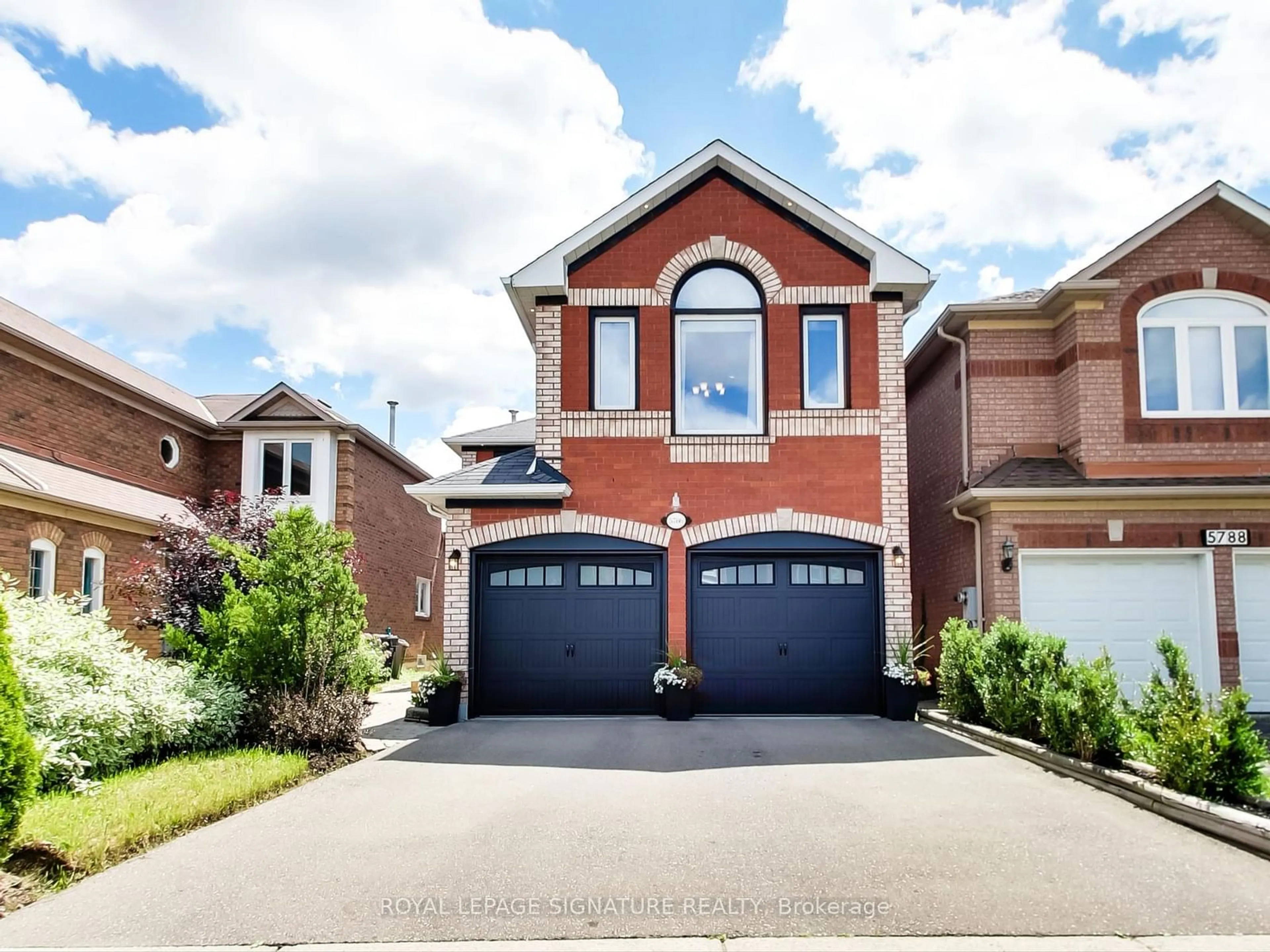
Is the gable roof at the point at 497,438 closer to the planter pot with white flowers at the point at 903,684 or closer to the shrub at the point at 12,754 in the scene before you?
the planter pot with white flowers at the point at 903,684

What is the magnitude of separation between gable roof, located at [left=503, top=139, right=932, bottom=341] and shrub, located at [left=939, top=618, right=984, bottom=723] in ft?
15.8

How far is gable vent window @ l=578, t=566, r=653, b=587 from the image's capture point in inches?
512

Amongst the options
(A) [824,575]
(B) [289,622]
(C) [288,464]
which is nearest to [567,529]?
Answer: (A) [824,575]

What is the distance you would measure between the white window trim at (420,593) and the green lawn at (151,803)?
1691 cm

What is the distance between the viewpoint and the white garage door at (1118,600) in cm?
1282

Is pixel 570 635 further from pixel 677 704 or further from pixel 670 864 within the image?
pixel 670 864

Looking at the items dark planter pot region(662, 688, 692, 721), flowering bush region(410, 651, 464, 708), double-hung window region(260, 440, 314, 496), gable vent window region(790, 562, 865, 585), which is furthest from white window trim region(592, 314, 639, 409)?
double-hung window region(260, 440, 314, 496)

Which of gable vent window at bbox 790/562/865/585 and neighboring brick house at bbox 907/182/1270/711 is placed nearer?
neighboring brick house at bbox 907/182/1270/711

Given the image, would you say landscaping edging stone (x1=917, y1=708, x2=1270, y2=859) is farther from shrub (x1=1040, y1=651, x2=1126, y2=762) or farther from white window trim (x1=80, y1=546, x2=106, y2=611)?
white window trim (x1=80, y1=546, x2=106, y2=611)

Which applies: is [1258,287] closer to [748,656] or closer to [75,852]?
[748,656]

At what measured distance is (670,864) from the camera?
19.5 feet

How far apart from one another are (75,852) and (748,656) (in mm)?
8635

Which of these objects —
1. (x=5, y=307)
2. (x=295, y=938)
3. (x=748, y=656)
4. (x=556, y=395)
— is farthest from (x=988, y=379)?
(x=5, y=307)

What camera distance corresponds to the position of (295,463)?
20906mm
